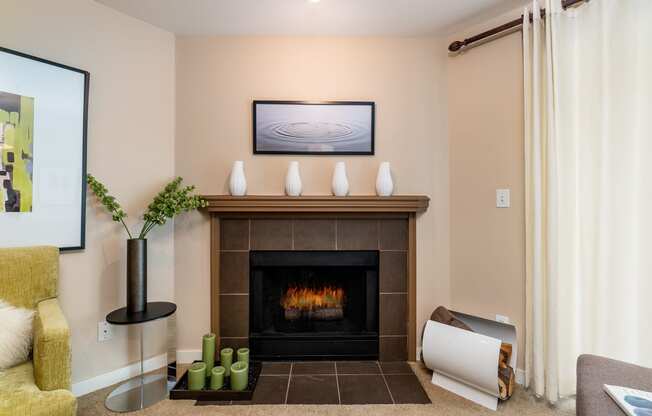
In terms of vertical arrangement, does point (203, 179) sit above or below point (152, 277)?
above

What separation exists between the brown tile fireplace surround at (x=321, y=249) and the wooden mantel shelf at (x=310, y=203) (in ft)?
0.31

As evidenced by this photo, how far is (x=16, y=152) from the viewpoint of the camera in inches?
66.3

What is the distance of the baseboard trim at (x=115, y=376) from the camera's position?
6.13ft

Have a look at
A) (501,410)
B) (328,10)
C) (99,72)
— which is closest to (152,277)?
(99,72)

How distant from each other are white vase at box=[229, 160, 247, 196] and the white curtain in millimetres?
1820

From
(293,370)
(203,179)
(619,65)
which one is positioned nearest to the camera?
(619,65)

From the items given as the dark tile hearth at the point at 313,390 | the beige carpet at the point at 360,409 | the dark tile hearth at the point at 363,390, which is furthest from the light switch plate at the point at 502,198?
the dark tile hearth at the point at 313,390

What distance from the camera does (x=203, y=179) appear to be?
2.27 metres

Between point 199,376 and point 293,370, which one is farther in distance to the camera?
point 293,370

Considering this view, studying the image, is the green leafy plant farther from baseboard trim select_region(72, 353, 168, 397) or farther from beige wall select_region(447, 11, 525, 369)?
beige wall select_region(447, 11, 525, 369)

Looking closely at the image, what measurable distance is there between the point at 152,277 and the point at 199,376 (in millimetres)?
784

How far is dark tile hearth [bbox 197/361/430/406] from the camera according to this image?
179 centimetres

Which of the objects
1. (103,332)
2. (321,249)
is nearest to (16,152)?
(103,332)

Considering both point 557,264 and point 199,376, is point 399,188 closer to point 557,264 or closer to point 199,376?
point 557,264
